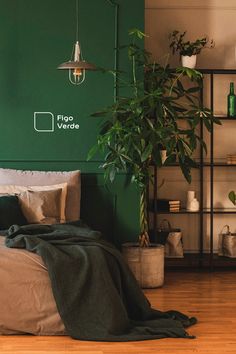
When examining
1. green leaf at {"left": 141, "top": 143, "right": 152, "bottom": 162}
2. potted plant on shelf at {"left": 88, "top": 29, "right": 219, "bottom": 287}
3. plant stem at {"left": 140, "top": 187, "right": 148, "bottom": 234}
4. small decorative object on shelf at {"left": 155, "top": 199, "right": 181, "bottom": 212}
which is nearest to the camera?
green leaf at {"left": 141, "top": 143, "right": 152, "bottom": 162}

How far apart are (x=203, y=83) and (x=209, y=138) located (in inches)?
21.9

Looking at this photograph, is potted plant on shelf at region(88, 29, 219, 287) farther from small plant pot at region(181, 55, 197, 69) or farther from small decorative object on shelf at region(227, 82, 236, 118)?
small decorative object on shelf at region(227, 82, 236, 118)

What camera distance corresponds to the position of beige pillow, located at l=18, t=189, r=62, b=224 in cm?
702

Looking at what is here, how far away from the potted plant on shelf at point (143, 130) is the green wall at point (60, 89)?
18 centimetres

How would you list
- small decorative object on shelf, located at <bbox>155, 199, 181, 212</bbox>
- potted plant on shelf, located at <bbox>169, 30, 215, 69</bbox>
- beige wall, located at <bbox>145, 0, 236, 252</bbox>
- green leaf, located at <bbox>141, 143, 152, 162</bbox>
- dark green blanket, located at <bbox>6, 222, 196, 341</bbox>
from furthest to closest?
beige wall, located at <bbox>145, 0, 236, 252</bbox>
small decorative object on shelf, located at <bbox>155, 199, 181, 212</bbox>
potted plant on shelf, located at <bbox>169, 30, 215, 69</bbox>
green leaf, located at <bbox>141, 143, 152, 162</bbox>
dark green blanket, located at <bbox>6, 222, 196, 341</bbox>

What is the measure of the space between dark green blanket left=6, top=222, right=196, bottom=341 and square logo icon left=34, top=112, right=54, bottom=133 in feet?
5.96

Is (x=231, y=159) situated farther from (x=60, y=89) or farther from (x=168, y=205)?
(x=60, y=89)

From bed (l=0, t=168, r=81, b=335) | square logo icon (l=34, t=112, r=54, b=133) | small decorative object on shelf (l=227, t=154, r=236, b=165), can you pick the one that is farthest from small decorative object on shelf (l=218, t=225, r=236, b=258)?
bed (l=0, t=168, r=81, b=335)

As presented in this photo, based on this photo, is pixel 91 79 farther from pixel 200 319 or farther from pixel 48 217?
pixel 200 319

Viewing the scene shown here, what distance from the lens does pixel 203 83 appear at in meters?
8.31

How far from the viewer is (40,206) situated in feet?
23.1

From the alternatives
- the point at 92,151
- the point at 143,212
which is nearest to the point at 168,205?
the point at 143,212

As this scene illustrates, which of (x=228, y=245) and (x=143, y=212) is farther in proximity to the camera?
(x=228, y=245)

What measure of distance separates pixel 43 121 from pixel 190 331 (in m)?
2.79
